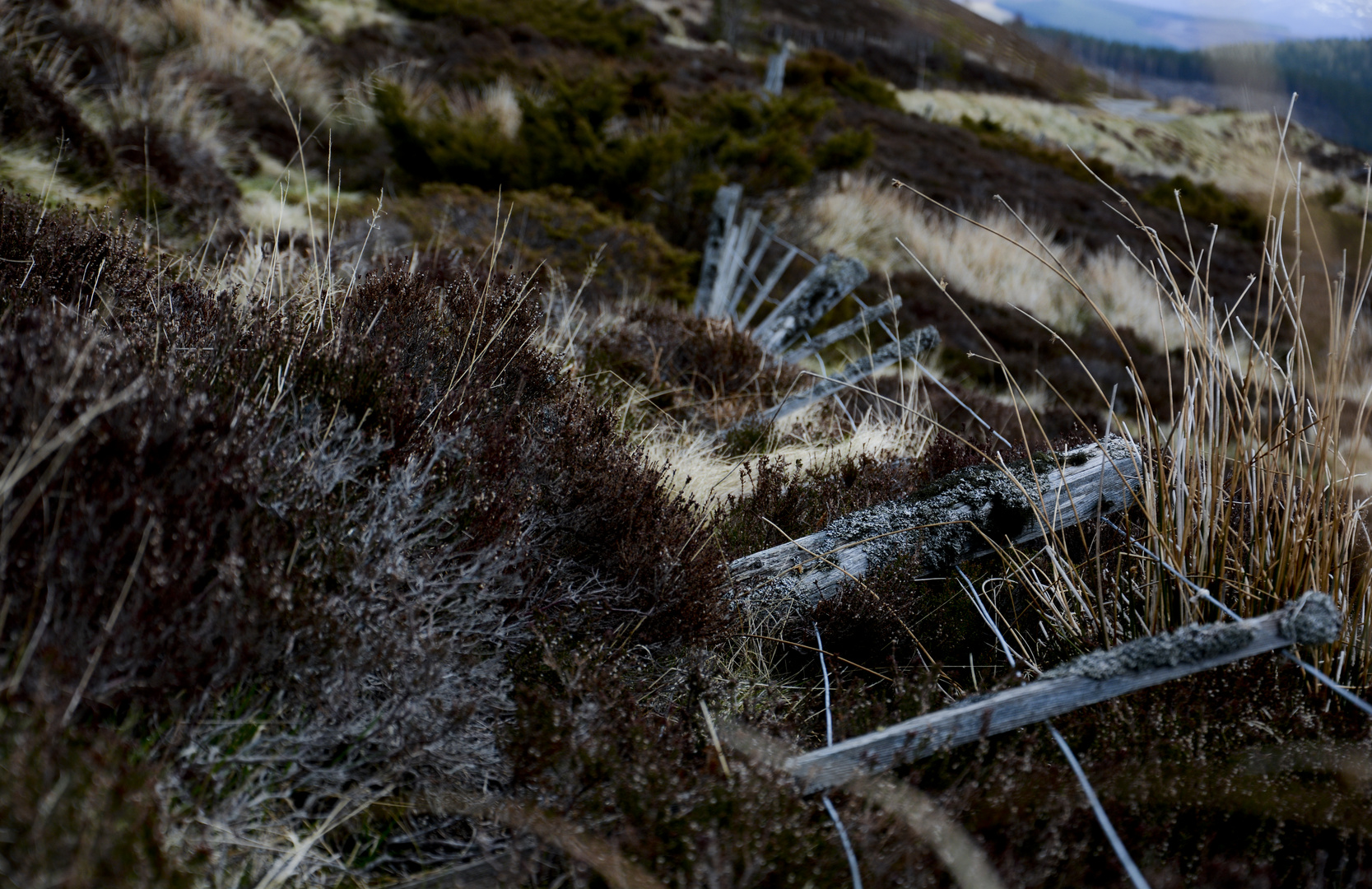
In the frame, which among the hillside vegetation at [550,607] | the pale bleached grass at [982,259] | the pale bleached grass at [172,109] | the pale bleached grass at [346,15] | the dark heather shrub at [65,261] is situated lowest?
the pale bleached grass at [982,259]

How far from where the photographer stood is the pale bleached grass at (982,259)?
957 centimetres

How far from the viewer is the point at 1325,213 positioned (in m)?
2.67

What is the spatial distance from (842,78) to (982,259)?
9.02 m

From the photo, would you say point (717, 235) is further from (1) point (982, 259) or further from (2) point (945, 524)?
(1) point (982, 259)

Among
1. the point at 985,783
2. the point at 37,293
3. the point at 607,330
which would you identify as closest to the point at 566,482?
the point at 985,783

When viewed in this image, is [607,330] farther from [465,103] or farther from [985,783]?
[465,103]

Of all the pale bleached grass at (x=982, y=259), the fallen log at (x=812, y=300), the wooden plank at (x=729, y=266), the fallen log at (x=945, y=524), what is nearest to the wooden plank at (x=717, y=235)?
the wooden plank at (x=729, y=266)

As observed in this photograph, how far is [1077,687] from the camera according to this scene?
1515 mm

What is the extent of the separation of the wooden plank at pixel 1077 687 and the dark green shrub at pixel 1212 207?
17004 millimetres

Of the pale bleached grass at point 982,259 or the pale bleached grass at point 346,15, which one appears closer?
the pale bleached grass at point 982,259

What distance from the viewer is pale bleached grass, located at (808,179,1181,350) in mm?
9570

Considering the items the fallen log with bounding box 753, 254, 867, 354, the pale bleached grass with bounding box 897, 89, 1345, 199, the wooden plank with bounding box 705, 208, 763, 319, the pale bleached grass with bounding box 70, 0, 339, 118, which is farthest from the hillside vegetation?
the pale bleached grass with bounding box 897, 89, 1345, 199

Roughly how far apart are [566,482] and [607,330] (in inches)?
92.9

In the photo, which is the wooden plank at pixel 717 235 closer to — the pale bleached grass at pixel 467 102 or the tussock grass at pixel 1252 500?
the pale bleached grass at pixel 467 102
